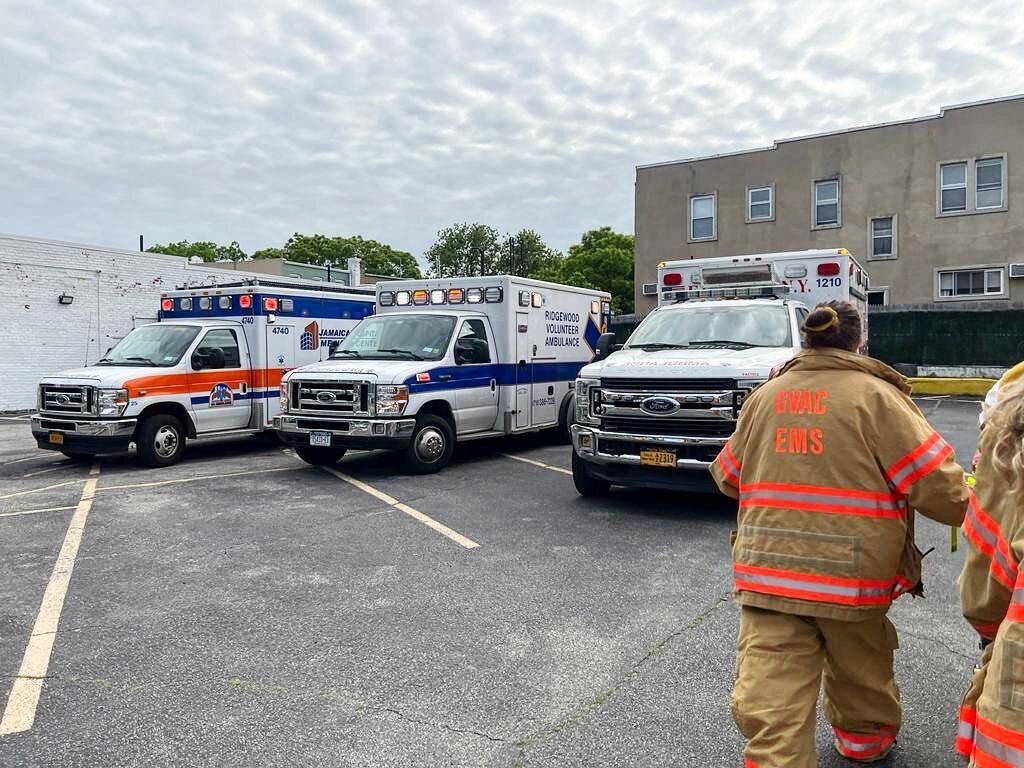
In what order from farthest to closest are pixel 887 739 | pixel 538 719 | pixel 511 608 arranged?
pixel 511 608, pixel 538 719, pixel 887 739

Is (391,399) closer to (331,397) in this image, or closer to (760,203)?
(331,397)

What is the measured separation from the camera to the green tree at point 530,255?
72.5 metres

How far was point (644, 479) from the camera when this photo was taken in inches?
291

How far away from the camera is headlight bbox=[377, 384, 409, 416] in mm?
9383

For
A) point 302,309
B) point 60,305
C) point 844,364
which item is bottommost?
point 844,364

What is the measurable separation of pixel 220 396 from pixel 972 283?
22930 mm

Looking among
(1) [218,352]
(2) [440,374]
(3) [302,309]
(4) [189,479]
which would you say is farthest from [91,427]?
(2) [440,374]

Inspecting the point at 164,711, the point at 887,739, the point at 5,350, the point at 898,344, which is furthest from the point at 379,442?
the point at 898,344

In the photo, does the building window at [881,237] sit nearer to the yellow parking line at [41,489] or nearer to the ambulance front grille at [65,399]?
the ambulance front grille at [65,399]

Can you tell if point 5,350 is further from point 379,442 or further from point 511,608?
point 511,608

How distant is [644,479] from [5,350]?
18663 millimetres

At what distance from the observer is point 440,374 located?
1001 cm

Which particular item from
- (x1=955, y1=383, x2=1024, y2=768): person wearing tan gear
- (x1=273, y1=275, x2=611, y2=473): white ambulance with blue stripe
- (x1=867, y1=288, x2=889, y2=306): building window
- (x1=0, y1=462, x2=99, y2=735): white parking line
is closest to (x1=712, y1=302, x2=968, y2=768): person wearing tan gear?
(x1=955, y1=383, x2=1024, y2=768): person wearing tan gear

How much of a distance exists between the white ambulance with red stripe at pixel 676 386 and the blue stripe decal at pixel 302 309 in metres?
5.97
